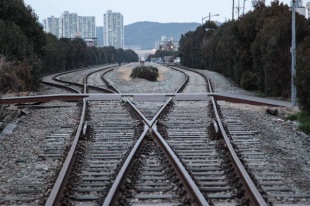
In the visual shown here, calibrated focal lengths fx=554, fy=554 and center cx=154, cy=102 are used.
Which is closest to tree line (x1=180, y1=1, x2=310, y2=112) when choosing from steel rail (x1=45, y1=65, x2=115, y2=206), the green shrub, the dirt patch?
the green shrub

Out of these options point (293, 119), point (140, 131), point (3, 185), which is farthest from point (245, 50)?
point (3, 185)

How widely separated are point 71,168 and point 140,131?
4.31 meters

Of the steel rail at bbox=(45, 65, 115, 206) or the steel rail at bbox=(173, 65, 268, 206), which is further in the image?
the steel rail at bbox=(45, 65, 115, 206)

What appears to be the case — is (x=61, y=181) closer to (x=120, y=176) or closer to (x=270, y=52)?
(x=120, y=176)

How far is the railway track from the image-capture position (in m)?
7.38

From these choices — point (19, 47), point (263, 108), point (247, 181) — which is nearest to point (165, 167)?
point (247, 181)

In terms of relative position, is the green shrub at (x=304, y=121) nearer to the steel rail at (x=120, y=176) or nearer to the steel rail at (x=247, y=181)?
the steel rail at (x=247, y=181)

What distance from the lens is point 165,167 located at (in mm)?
9281

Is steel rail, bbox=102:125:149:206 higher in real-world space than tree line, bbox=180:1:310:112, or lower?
lower

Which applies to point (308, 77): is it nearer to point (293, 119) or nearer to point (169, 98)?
point (293, 119)

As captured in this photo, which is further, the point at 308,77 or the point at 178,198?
the point at 308,77

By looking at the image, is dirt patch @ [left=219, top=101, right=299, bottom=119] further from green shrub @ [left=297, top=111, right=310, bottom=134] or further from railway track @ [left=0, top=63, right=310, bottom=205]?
railway track @ [left=0, top=63, right=310, bottom=205]

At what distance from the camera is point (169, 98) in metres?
21.3

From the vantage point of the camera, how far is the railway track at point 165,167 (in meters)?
7.38
